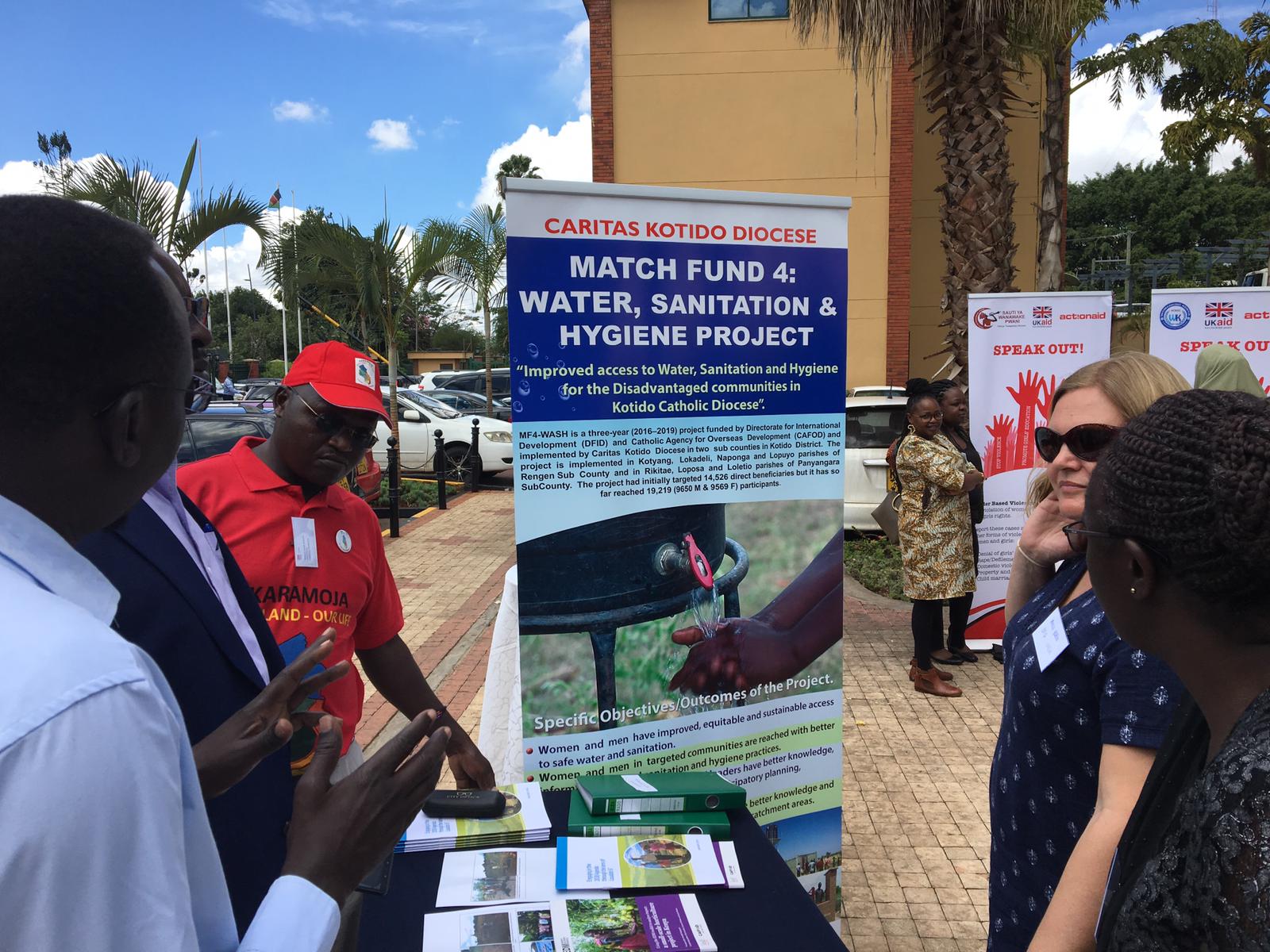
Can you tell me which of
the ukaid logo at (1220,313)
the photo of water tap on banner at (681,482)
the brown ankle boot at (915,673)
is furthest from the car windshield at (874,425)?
the photo of water tap on banner at (681,482)

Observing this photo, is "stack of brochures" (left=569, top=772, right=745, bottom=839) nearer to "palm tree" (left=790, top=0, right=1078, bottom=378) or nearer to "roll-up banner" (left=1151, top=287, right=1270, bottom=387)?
"roll-up banner" (left=1151, top=287, right=1270, bottom=387)

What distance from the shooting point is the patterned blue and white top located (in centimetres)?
157

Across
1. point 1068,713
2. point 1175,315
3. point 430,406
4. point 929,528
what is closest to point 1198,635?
point 1068,713

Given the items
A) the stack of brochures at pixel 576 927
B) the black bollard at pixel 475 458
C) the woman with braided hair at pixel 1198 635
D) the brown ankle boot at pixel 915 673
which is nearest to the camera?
the woman with braided hair at pixel 1198 635

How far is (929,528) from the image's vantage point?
5820 mm

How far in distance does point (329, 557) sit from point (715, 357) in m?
1.35

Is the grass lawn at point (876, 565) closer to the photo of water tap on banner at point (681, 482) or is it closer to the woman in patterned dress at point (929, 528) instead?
the woman in patterned dress at point (929, 528)

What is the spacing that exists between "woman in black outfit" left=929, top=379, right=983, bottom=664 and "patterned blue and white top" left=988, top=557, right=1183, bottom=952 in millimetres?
4165

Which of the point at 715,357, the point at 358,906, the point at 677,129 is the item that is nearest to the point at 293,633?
the point at 358,906

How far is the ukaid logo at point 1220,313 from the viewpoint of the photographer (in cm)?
688

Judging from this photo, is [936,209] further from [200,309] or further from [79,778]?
[79,778]

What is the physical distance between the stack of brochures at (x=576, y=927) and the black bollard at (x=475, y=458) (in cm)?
1319

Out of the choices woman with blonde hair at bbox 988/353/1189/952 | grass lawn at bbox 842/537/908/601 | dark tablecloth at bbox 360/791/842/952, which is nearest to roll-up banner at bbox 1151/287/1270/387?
grass lawn at bbox 842/537/908/601

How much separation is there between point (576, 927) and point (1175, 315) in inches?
284
